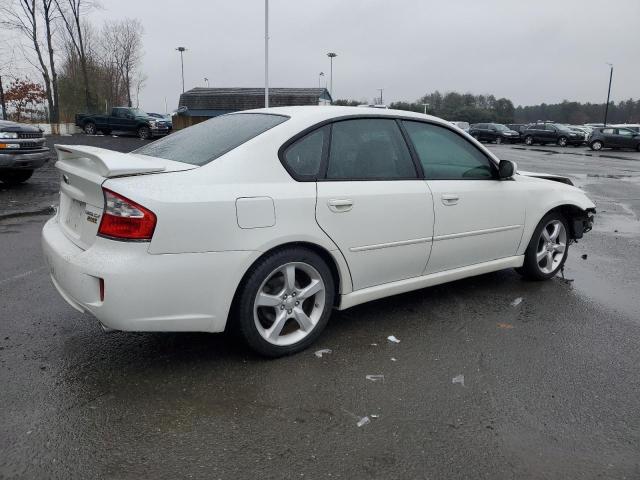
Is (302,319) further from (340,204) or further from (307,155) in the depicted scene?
(307,155)

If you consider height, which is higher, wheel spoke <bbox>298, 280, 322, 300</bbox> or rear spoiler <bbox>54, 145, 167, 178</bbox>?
rear spoiler <bbox>54, 145, 167, 178</bbox>

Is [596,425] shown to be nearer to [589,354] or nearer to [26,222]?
[589,354]

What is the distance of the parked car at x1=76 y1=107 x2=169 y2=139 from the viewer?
29641 mm

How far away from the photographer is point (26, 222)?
7.69m

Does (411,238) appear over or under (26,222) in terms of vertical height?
over

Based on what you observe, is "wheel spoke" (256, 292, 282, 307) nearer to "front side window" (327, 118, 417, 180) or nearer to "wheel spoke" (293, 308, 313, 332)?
"wheel spoke" (293, 308, 313, 332)

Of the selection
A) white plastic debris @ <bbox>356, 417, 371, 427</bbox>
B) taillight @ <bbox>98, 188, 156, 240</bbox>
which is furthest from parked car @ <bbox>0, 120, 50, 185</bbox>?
white plastic debris @ <bbox>356, 417, 371, 427</bbox>

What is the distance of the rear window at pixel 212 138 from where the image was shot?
11.1ft

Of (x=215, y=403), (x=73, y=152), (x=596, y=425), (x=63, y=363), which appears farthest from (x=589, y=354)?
(x=73, y=152)

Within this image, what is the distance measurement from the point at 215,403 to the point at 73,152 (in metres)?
1.85

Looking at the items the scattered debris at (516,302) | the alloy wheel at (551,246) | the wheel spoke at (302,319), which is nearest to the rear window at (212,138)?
the wheel spoke at (302,319)

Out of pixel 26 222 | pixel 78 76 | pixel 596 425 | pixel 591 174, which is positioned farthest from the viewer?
pixel 78 76

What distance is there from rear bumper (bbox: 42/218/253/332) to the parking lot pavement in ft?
1.31

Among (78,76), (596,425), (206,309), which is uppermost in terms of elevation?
(78,76)
